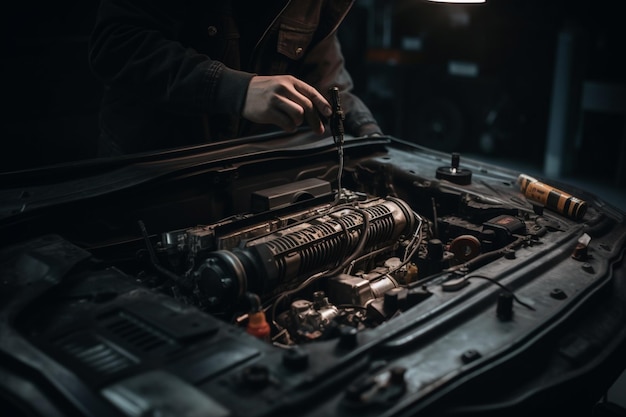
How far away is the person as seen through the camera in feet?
5.96

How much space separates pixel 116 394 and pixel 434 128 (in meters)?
5.15

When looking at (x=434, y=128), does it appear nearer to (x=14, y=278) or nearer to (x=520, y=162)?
(x=520, y=162)

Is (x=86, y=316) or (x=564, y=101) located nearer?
(x=86, y=316)

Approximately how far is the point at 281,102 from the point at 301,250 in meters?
0.41

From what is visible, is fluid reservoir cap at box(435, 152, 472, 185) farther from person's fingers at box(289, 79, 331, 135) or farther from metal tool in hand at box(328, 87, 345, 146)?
person's fingers at box(289, 79, 331, 135)

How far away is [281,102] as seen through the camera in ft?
5.63

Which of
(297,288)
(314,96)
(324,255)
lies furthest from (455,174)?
(297,288)

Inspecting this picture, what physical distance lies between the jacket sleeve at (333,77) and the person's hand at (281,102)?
683mm

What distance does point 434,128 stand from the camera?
5855mm

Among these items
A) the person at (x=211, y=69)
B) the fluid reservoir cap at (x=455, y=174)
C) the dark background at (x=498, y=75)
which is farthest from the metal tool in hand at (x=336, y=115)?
the dark background at (x=498, y=75)

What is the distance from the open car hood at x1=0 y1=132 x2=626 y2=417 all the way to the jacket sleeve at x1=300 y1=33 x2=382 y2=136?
296 millimetres

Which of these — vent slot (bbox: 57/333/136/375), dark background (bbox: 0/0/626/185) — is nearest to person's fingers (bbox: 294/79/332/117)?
vent slot (bbox: 57/333/136/375)

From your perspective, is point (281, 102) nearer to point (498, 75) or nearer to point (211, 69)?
point (211, 69)

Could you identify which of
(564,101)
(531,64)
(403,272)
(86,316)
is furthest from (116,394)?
(531,64)
